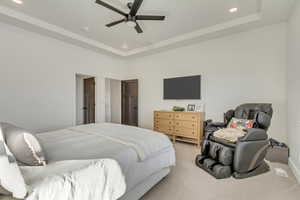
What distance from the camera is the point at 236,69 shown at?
340 cm

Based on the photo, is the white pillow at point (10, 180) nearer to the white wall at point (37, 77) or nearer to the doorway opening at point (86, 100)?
the white wall at point (37, 77)

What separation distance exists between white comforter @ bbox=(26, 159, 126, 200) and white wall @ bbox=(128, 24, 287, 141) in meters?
3.21

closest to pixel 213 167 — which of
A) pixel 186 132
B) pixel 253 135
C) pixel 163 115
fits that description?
pixel 253 135

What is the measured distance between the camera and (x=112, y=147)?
1.54 m

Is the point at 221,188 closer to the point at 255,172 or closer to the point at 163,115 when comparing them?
the point at 255,172

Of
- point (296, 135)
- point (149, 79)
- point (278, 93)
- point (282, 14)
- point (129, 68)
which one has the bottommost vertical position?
point (296, 135)

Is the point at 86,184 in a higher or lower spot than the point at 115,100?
lower

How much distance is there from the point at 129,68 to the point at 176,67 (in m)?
2.12

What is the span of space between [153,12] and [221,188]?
3234 mm

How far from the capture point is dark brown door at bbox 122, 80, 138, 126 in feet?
18.0

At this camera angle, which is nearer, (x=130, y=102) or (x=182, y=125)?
(x=182, y=125)

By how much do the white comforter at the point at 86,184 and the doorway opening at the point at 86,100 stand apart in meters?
4.11

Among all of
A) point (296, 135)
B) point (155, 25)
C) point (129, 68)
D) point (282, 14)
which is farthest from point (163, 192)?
point (129, 68)

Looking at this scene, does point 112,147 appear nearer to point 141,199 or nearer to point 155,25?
point 141,199
